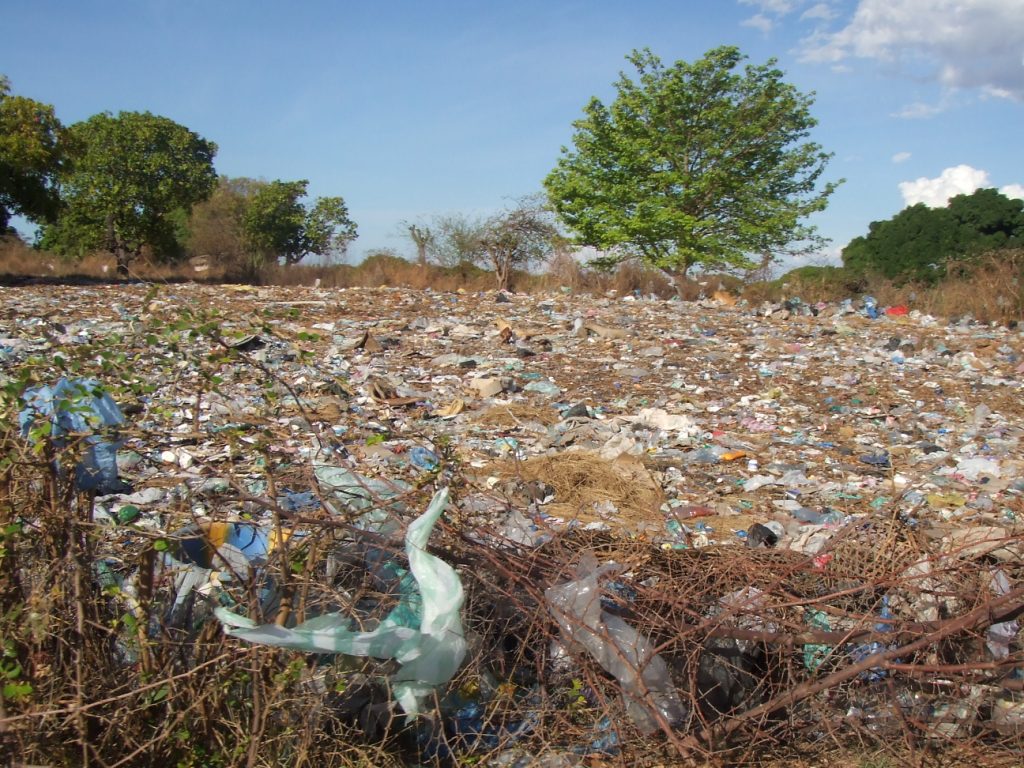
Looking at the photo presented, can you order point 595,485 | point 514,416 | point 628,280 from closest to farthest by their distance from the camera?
1. point 595,485
2. point 514,416
3. point 628,280

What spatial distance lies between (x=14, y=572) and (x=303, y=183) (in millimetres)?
25653

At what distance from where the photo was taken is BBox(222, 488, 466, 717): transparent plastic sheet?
1605mm

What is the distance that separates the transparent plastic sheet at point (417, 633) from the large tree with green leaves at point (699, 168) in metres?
16.2

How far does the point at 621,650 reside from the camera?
1819 mm

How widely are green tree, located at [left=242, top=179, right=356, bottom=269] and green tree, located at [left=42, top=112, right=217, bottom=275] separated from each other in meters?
4.73

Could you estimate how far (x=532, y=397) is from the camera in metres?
5.64

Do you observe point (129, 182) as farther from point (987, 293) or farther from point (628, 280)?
point (987, 293)

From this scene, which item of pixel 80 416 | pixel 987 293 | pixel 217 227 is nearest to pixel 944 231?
pixel 987 293

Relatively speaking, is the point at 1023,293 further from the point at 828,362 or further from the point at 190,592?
the point at 190,592

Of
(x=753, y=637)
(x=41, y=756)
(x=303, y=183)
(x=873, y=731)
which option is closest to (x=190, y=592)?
(x=41, y=756)

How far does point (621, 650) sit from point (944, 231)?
20.8 m

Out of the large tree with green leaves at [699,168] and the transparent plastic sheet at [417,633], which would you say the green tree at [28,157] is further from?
the transparent plastic sheet at [417,633]

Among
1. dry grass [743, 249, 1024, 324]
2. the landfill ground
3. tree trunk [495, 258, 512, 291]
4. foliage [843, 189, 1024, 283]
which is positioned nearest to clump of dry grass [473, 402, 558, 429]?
the landfill ground

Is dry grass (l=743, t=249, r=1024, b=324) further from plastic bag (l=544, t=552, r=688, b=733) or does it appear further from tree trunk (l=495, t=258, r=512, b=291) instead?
plastic bag (l=544, t=552, r=688, b=733)
